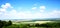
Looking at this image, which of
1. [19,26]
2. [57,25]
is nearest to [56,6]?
[57,25]

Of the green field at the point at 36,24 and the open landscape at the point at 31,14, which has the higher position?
the open landscape at the point at 31,14

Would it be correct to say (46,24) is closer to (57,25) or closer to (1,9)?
(57,25)

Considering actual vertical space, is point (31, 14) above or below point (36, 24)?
above

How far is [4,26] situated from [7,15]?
0.86 ft

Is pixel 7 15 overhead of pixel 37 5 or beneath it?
beneath

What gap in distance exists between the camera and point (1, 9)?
262 cm

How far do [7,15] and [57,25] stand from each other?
117 centimetres

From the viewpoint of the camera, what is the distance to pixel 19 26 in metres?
2.55

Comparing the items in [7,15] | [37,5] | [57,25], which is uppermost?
[37,5]

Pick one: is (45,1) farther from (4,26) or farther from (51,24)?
(4,26)

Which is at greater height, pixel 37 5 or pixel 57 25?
pixel 37 5

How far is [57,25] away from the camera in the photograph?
2.54 m

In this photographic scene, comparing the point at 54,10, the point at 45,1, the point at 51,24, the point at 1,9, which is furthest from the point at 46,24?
the point at 1,9

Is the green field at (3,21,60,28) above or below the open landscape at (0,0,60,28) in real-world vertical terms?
below
